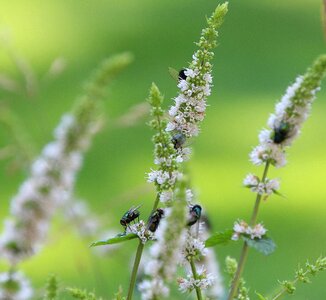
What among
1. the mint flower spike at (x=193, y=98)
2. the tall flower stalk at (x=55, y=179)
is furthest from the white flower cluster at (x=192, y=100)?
the tall flower stalk at (x=55, y=179)

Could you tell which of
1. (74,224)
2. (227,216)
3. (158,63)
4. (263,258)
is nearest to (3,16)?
(158,63)

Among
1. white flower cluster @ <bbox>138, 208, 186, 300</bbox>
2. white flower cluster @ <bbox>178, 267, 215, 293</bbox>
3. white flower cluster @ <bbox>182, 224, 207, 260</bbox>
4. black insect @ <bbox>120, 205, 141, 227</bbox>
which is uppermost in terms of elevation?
black insect @ <bbox>120, 205, 141, 227</bbox>

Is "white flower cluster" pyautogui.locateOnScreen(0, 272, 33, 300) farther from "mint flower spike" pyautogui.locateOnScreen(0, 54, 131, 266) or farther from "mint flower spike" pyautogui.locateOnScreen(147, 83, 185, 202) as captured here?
"mint flower spike" pyautogui.locateOnScreen(147, 83, 185, 202)

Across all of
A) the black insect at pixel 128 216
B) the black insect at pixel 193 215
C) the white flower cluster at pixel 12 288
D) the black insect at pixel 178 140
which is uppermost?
the white flower cluster at pixel 12 288

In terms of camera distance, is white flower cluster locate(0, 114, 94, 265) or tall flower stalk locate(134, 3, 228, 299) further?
white flower cluster locate(0, 114, 94, 265)

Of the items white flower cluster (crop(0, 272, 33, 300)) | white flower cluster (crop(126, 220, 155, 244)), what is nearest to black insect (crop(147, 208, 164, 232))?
white flower cluster (crop(126, 220, 155, 244))

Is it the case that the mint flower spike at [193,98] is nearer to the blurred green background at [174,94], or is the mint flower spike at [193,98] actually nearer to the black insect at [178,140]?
the black insect at [178,140]

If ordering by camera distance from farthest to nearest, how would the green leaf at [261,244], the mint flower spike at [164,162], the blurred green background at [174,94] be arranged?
the blurred green background at [174,94], the green leaf at [261,244], the mint flower spike at [164,162]

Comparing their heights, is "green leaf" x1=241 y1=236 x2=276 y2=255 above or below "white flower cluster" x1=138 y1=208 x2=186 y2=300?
above
